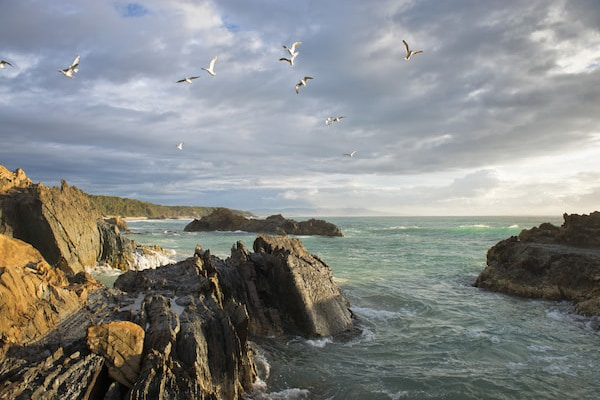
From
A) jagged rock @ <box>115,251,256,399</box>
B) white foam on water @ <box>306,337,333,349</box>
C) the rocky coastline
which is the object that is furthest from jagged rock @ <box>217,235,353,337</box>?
jagged rock @ <box>115,251,256,399</box>

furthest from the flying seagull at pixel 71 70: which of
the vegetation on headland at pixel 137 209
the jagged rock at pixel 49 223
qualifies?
the vegetation on headland at pixel 137 209

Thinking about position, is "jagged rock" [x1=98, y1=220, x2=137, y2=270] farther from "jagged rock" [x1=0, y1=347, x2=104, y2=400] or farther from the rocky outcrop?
the rocky outcrop

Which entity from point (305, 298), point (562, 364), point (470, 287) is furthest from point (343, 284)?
point (562, 364)

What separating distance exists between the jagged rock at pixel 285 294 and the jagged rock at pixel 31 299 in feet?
14.5

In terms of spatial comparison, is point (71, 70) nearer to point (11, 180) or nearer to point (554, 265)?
point (11, 180)

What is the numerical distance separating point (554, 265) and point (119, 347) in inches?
626

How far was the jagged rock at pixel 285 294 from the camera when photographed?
9891 mm

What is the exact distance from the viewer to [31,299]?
18.5ft

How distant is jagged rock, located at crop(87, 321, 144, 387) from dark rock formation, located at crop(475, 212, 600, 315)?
43.7 feet

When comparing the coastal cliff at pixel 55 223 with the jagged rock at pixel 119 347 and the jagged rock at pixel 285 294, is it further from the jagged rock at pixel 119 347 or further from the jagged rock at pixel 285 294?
the jagged rock at pixel 119 347

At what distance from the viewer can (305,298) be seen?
1006 cm

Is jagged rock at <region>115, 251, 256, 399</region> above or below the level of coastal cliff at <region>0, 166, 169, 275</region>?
below

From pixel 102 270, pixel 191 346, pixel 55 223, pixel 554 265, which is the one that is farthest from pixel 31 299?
pixel 554 265

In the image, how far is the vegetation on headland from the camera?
381ft
